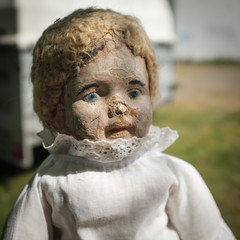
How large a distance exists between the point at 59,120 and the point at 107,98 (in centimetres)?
28

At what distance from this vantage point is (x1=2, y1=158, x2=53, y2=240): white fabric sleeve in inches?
55.9

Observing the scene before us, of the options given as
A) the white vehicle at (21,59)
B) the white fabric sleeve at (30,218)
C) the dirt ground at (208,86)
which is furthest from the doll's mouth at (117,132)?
the dirt ground at (208,86)

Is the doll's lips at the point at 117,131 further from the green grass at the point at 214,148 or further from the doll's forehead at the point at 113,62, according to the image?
the green grass at the point at 214,148

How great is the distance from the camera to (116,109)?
140cm

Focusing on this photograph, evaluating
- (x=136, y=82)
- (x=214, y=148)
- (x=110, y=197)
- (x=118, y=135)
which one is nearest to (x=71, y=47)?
(x=136, y=82)

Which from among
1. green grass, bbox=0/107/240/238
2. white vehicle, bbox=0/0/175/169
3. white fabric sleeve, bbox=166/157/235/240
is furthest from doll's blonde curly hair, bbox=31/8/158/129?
green grass, bbox=0/107/240/238

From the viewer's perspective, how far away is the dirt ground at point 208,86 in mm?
6493

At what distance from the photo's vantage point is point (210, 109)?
21.2ft

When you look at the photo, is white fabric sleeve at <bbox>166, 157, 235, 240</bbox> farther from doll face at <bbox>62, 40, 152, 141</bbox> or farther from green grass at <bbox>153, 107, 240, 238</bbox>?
green grass at <bbox>153, 107, 240, 238</bbox>

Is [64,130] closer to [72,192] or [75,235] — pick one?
[72,192]

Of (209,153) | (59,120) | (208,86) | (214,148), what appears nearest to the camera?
(59,120)

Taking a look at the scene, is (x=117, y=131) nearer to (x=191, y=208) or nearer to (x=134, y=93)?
(x=134, y=93)

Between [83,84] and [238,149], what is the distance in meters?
4.05

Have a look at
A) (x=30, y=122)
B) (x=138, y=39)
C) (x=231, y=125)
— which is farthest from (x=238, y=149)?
(x=138, y=39)
